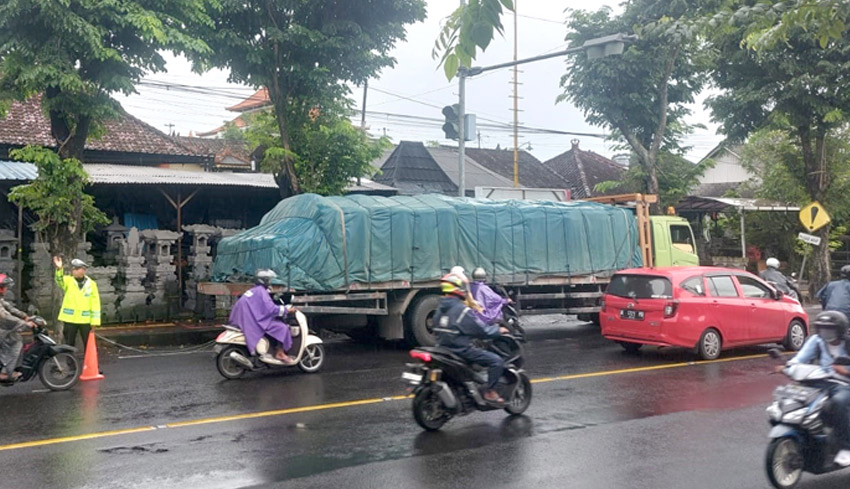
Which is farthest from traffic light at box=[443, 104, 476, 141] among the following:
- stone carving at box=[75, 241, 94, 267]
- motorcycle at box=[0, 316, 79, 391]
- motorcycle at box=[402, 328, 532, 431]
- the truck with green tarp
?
motorcycle at box=[402, 328, 532, 431]

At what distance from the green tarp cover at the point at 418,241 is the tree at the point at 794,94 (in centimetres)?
853

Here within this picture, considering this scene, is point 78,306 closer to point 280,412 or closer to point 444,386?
point 280,412

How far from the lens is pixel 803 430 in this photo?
6238mm

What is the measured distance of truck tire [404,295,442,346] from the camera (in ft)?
48.2

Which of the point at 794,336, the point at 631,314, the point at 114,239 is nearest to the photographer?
the point at 631,314

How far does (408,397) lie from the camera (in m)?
10.1

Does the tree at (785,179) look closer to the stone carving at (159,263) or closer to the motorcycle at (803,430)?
the stone carving at (159,263)

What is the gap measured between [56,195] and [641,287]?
10463 millimetres

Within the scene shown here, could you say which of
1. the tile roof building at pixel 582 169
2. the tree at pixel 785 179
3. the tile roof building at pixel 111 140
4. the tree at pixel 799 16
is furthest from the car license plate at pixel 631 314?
the tile roof building at pixel 582 169

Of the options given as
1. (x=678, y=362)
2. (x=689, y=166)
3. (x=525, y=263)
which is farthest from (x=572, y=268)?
(x=689, y=166)

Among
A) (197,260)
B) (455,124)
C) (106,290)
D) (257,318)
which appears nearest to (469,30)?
(257,318)

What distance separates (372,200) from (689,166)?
17.4 metres

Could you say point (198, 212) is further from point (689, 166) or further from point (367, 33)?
point (689, 166)

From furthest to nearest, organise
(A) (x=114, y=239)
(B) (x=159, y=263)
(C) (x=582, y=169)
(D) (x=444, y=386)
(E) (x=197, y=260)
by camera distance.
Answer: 1. (C) (x=582, y=169)
2. (A) (x=114, y=239)
3. (E) (x=197, y=260)
4. (B) (x=159, y=263)
5. (D) (x=444, y=386)
